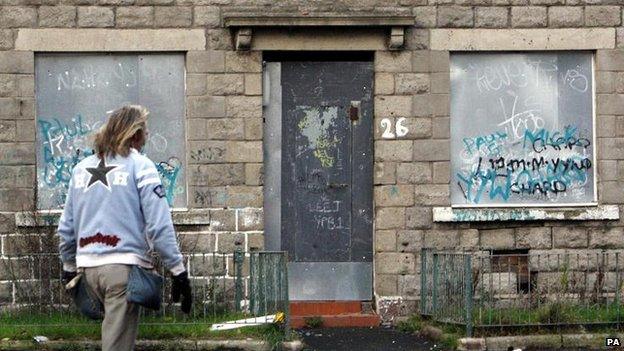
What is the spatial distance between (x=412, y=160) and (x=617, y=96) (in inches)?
98.8

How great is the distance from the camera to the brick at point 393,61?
1459 cm

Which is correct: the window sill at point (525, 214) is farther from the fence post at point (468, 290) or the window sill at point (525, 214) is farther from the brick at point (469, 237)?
the fence post at point (468, 290)

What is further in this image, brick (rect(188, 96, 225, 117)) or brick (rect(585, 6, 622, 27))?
brick (rect(585, 6, 622, 27))

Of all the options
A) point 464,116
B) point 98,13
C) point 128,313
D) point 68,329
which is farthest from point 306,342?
point 128,313

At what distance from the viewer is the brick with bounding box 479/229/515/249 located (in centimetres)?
1465

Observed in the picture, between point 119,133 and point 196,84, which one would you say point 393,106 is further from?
point 119,133

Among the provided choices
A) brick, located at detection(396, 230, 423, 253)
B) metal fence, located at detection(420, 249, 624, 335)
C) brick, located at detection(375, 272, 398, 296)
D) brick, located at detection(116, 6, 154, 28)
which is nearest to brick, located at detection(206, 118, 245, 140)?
brick, located at detection(116, 6, 154, 28)

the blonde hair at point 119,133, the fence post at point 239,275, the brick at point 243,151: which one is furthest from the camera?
the brick at point 243,151

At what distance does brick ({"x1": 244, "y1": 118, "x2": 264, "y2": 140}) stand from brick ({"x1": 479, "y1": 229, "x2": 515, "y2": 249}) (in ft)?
9.09

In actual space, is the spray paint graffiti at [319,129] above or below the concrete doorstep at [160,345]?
above

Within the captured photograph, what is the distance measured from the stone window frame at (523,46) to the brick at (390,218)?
39cm

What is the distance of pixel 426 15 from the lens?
576 inches

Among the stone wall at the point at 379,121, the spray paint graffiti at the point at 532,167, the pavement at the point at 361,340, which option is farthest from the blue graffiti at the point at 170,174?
the spray paint graffiti at the point at 532,167

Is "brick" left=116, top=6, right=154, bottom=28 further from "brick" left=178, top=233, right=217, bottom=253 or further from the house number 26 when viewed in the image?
the house number 26
